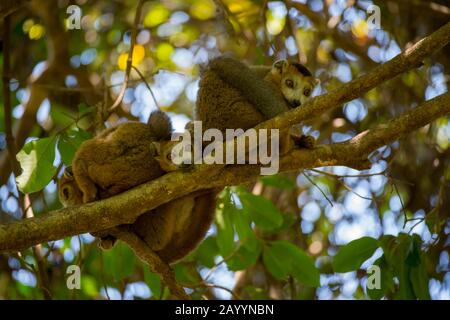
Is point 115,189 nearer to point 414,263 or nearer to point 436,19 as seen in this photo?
point 414,263

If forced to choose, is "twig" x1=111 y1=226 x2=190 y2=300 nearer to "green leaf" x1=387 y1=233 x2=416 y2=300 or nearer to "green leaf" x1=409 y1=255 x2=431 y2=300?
"green leaf" x1=387 y1=233 x2=416 y2=300

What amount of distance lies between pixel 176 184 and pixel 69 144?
1857 millimetres

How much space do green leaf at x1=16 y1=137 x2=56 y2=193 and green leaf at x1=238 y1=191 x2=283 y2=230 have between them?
104 inches

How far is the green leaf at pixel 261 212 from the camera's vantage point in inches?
335

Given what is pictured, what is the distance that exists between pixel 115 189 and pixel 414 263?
3.38 m

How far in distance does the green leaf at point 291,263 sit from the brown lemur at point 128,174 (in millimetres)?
1480

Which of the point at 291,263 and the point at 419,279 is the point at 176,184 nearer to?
the point at 291,263

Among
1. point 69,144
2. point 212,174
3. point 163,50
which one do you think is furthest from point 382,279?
point 163,50

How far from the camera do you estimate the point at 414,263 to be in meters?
7.14

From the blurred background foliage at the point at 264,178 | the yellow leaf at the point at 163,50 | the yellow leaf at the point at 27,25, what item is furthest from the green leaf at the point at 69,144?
the yellow leaf at the point at 163,50

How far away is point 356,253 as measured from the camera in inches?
293
